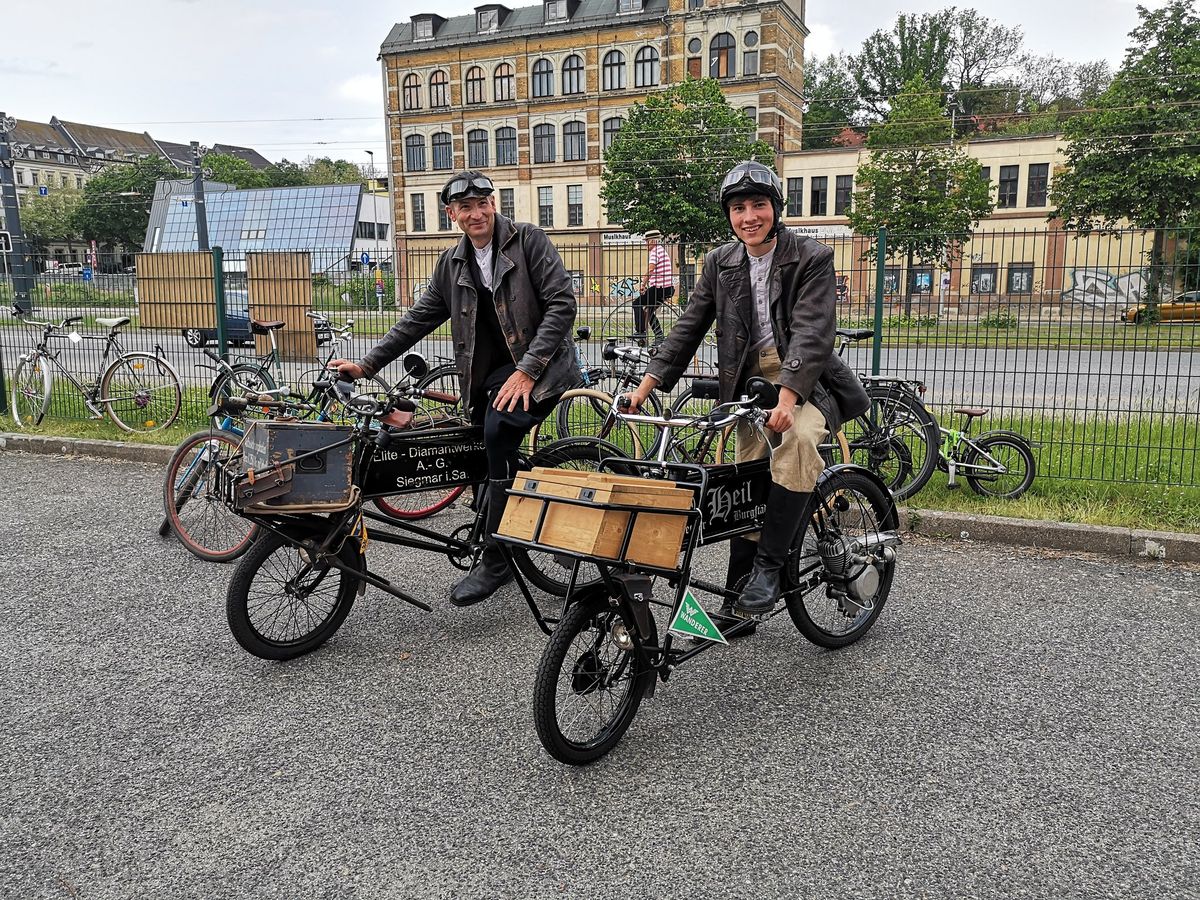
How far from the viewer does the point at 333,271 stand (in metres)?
9.98

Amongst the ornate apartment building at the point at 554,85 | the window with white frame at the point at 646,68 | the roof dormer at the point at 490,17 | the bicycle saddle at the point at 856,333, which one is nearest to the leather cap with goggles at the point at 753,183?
the bicycle saddle at the point at 856,333

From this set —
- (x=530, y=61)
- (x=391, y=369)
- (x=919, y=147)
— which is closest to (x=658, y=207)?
(x=919, y=147)

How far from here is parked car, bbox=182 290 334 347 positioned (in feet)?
32.9

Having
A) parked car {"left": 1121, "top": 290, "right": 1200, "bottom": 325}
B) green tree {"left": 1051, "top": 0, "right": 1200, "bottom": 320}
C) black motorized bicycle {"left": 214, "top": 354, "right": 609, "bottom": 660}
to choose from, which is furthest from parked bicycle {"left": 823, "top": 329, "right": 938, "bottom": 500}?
green tree {"left": 1051, "top": 0, "right": 1200, "bottom": 320}

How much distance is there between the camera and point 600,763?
339 cm

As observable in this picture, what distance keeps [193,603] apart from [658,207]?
142ft

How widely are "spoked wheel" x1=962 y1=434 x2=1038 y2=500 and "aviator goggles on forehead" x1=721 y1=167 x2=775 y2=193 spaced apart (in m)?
3.86

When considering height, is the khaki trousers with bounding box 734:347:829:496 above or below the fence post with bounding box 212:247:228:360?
below

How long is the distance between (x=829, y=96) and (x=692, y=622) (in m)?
81.9

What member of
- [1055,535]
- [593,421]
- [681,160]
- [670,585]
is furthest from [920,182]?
[670,585]

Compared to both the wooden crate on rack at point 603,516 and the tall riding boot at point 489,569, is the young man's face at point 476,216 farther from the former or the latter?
the wooden crate on rack at point 603,516

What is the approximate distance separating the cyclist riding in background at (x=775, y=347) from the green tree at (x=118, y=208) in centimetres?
9405

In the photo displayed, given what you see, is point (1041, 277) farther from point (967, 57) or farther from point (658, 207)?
Result: point (967, 57)

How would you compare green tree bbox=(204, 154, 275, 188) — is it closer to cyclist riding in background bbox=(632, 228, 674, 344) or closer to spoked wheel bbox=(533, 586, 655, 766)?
cyclist riding in background bbox=(632, 228, 674, 344)
